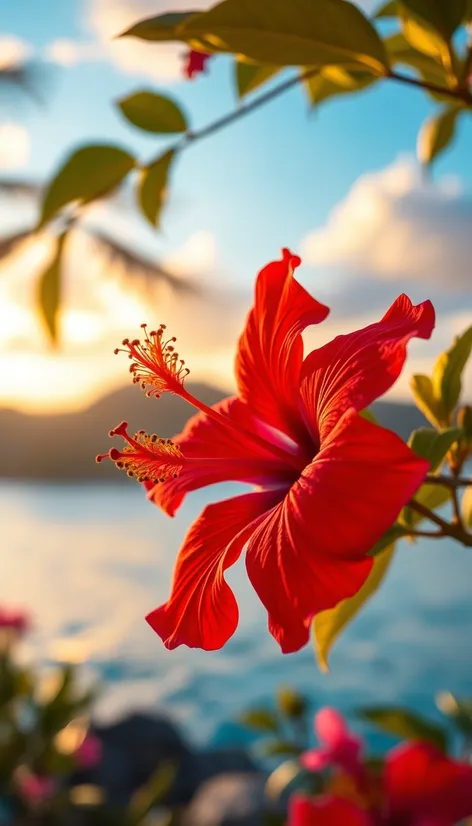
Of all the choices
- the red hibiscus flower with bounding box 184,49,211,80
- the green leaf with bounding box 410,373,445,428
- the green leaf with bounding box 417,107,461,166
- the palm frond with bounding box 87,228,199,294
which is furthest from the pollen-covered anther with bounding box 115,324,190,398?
the palm frond with bounding box 87,228,199,294

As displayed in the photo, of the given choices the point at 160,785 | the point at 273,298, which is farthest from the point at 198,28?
the point at 160,785

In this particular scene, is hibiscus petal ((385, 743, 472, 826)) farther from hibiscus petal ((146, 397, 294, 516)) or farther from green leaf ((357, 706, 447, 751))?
hibiscus petal ((146, 397, 294, 516))

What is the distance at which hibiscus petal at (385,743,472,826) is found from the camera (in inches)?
26.6

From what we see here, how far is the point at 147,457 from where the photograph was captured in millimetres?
347

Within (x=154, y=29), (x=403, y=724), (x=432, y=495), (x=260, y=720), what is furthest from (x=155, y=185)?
(x=260, y=720)

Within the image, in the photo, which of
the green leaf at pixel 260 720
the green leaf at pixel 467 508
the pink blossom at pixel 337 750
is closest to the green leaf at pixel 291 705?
the green leaf at pixel 260 720

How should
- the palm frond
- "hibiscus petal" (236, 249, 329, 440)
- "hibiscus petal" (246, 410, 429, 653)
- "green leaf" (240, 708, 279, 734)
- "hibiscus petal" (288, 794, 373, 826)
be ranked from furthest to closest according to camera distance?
the palm frond < "green leaf" (240, 708, 279, 734) < "hibiscus petal" (288, 794, 373, 826) < "hibiscus petal" (236, 249, 329, 440) < "hibiscus petal" (246, 410, 429, 653)

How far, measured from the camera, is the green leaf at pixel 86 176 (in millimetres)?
453

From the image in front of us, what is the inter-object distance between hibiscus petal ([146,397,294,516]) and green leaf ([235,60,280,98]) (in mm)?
235

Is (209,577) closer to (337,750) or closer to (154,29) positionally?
(154,29)

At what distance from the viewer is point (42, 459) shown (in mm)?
8156

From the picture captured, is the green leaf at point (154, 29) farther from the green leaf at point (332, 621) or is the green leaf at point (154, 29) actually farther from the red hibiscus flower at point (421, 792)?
the red hibiscus flower at point (421, 792)

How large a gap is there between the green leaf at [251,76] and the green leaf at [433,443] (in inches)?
11.0

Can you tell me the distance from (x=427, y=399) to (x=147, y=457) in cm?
16
